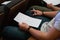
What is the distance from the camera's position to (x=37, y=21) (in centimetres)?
144

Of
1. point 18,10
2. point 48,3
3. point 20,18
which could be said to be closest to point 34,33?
point 20,18

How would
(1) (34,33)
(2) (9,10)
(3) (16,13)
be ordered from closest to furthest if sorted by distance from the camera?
(1) (34,33) < (2) (9,10) < (3) (16,13)

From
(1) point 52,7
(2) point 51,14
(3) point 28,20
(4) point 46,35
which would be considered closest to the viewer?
(4) point 46,35

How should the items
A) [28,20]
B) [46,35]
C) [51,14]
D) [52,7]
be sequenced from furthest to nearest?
[52,7]
[51,14]
[28,20]
[46,35]

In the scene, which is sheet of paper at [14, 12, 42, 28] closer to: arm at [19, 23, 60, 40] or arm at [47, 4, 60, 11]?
arm at [19, 23, 60, 40]

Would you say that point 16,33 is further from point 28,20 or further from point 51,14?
point 51,14

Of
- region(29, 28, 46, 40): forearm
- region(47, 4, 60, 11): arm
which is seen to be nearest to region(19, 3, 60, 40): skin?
region(29, 28, 46, 40): forearm

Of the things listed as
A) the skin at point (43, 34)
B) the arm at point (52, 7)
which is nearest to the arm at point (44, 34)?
the skin at point (43, 34)

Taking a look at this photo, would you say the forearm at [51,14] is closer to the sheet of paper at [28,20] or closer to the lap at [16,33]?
the sheet of paper at [28,20]

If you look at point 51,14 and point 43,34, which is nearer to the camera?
point 43,34

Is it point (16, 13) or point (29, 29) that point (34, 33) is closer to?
point (29, 29)

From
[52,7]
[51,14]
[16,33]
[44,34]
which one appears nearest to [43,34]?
[44,34]

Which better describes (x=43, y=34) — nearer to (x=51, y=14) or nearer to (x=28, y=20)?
(x=28, y=20)

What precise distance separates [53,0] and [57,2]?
7 cm
